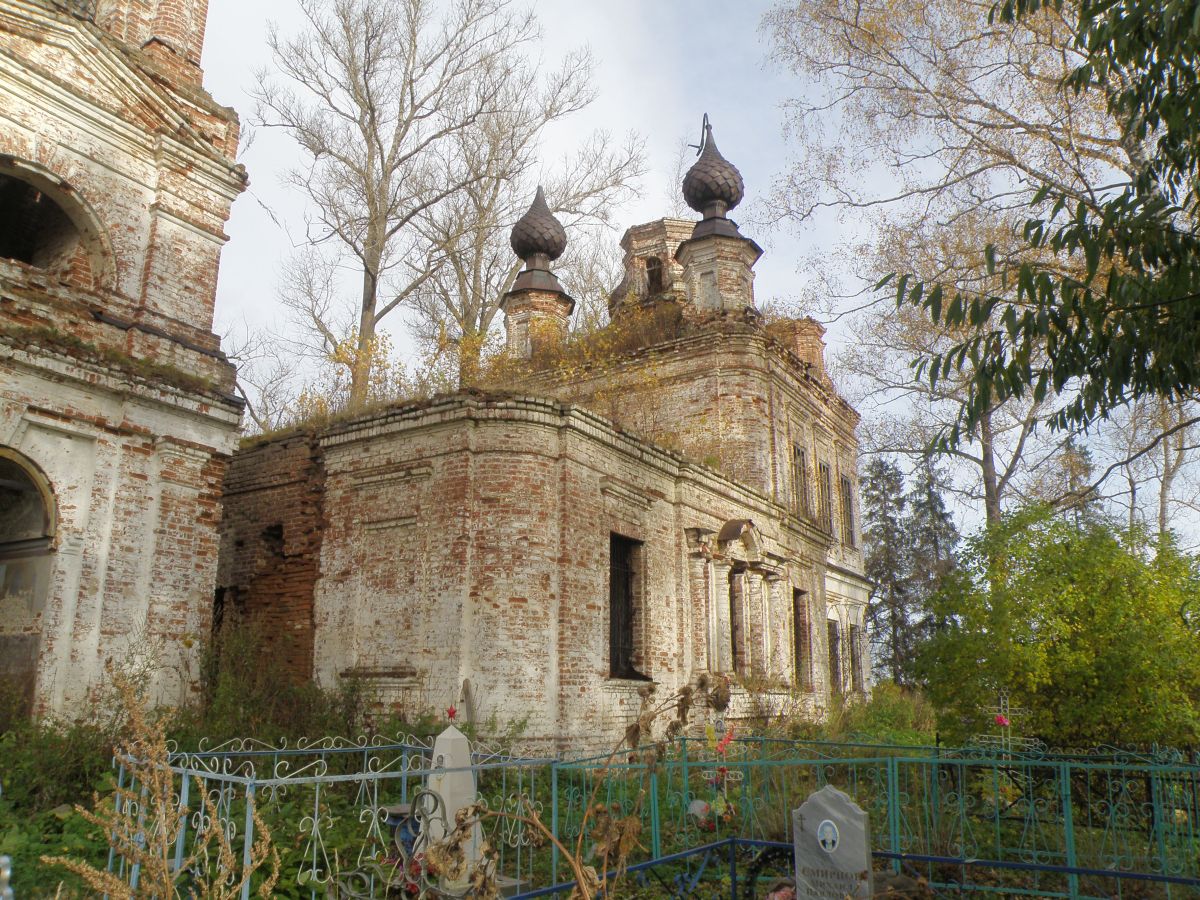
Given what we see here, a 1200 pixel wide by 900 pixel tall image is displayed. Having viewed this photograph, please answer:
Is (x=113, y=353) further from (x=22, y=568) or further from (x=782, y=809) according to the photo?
(x=782, y=809)

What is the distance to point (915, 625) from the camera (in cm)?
3803

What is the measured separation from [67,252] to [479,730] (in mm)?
7665

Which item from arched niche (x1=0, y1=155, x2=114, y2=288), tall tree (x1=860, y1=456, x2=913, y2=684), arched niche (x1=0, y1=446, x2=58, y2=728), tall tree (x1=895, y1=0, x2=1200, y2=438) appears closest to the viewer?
tall tree (x1=895, y1=0, x2=1200, y2=438)

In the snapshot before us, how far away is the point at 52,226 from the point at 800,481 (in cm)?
1566

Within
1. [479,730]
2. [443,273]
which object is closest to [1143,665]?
[479,730]

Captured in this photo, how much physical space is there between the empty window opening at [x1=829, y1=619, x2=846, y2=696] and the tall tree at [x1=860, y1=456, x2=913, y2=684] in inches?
606

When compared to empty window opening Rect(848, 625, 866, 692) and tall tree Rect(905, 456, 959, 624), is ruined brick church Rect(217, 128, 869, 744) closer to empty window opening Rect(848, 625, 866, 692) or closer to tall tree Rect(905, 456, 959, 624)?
empty window opening Rect(848, 625, 866, 692)

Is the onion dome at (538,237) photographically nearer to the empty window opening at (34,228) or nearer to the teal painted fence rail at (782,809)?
the empty window opening at (34,228)

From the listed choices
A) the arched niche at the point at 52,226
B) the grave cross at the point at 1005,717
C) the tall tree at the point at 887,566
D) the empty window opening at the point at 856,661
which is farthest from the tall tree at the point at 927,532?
the arched niche at the point at 52,226

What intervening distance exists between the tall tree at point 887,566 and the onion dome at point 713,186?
2238 centimetres

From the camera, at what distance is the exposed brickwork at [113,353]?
30.3 ft

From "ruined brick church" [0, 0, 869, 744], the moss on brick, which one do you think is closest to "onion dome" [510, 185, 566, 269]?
"ruined brick church" [0, 0, 869, 744]

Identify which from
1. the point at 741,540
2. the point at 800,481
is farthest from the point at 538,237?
the point at 741,540

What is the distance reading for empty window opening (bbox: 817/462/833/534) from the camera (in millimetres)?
22359
